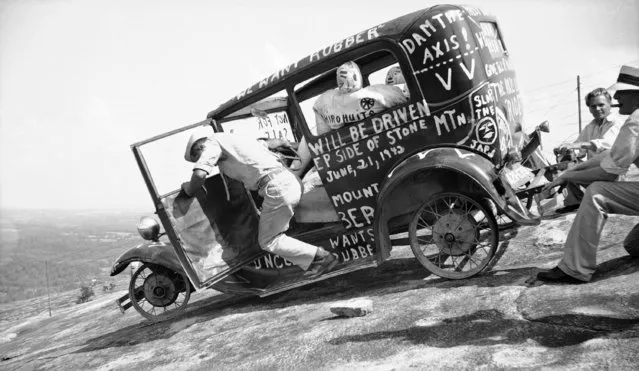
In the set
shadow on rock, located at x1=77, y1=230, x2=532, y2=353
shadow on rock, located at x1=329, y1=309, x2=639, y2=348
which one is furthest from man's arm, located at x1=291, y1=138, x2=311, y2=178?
shadow on rock, located at x1=329, y1=309, x2=639, y2=348

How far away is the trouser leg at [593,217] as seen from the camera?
10.8 feet

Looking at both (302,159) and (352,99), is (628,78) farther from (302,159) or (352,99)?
(302,159)

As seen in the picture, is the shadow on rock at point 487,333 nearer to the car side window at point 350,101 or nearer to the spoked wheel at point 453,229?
the spoked wheel at point 453,229

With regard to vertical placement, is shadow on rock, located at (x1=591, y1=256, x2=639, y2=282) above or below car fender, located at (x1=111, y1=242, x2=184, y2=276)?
below

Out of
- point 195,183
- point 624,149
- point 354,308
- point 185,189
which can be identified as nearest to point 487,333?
point 354,308

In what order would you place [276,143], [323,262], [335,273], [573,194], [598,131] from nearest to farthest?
[335,273]
[323,262]
[573,194]
[276,143]
[598,131]

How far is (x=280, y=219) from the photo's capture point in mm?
4621

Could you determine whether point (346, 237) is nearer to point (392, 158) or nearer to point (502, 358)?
point (392, 158)

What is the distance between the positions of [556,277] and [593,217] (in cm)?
49

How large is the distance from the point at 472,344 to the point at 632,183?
5.28 feet

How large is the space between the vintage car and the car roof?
0.01 m

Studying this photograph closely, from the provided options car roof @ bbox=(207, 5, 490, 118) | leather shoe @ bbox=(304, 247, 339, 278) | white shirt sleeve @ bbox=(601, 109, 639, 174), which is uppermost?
car roof @ bbox=(207, 5, 490, 118)

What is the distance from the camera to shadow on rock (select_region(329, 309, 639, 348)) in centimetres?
267

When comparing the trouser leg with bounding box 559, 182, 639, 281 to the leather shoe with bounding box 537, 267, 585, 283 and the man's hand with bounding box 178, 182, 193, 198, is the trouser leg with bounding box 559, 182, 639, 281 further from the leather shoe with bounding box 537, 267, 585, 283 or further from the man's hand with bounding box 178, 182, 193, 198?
the man's hand with bounding box 178, 182, 193, 198
